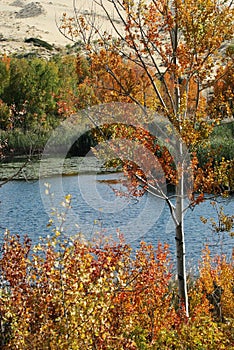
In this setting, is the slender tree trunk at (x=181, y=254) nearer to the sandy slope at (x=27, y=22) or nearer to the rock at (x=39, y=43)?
the sandy slope at (x=27, y=22)

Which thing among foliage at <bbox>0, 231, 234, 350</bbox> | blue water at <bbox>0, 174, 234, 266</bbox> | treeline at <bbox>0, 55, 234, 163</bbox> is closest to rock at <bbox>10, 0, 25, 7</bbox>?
treeline at <bbox>0, 55, 234, 163</bbox>

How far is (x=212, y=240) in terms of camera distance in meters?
14.5

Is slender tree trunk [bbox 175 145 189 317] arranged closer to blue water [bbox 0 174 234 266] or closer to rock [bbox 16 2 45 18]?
blue water [bbox 0 174 234 266]

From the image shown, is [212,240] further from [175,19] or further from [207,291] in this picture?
[175,19]

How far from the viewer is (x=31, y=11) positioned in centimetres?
13062

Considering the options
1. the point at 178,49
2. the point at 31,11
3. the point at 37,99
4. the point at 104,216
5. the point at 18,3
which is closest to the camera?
the point at 178,49

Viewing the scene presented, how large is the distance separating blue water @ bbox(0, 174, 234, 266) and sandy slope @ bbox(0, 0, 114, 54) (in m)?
57.6

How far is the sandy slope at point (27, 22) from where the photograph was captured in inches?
3653

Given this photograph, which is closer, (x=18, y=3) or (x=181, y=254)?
(x=181, y=254)

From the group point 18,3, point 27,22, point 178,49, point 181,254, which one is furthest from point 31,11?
point 181,254

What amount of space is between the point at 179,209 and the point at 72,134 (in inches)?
1147

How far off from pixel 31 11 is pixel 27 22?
1531cm

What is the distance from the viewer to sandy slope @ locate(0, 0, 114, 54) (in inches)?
3653

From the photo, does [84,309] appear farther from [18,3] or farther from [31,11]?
[18,3]
